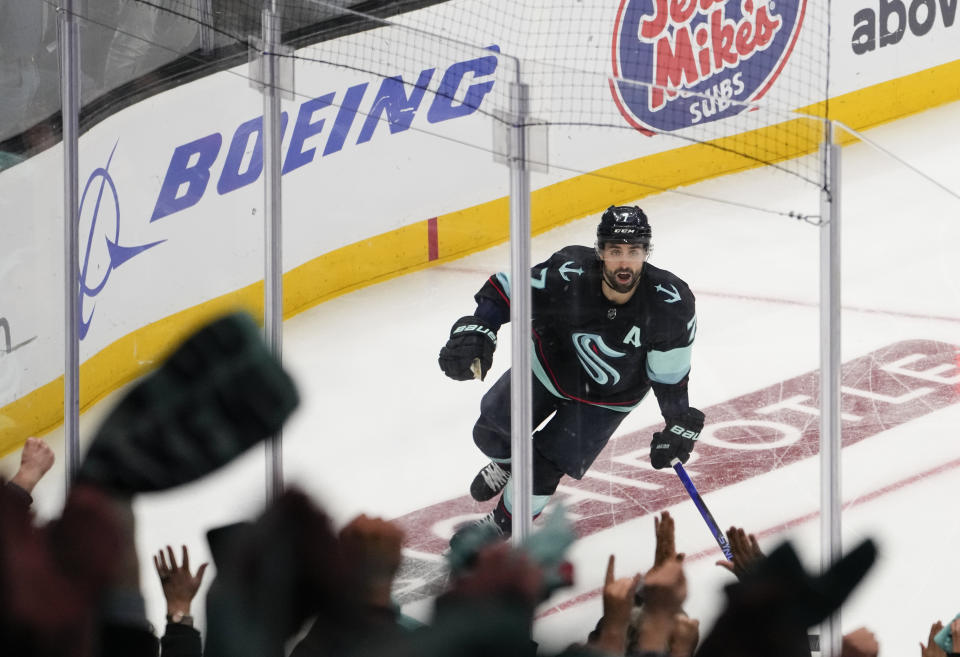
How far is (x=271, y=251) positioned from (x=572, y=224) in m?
0.62

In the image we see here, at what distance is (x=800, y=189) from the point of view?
2.44 meters

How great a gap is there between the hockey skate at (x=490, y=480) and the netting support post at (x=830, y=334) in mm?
600

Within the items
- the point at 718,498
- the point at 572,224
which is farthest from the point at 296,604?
the point at 718,498

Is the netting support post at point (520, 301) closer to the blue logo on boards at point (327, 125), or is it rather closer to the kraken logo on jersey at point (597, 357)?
the blue logo on boards at point (327, 125)

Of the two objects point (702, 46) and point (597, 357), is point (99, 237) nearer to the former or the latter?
point (597, 357)

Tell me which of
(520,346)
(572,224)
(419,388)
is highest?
(572,224)

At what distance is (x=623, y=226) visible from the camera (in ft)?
8.63

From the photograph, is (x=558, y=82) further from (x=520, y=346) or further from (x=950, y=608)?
(x=950, y=608)

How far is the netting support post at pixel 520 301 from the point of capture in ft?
7.36

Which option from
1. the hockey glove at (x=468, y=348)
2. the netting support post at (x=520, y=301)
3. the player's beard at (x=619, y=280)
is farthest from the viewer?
the player's beard at (x=619, y=280)

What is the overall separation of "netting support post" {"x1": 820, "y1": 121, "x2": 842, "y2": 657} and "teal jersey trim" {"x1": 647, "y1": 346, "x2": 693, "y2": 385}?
1.19ft

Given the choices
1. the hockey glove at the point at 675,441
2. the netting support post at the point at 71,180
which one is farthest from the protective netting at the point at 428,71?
the hockey glove at the point at 675,441

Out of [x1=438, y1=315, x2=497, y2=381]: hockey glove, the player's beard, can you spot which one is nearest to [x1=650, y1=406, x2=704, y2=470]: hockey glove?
the player's beard

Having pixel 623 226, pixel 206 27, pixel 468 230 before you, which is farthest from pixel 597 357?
pixel 206 27
